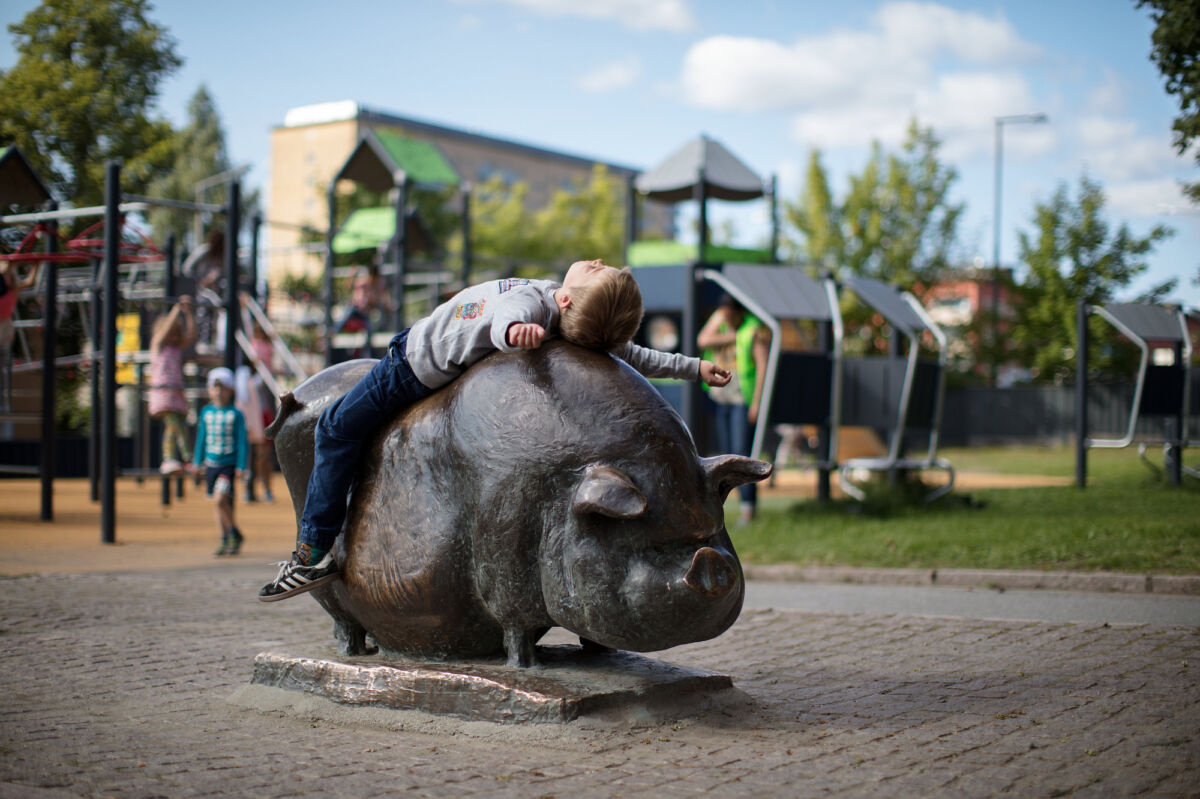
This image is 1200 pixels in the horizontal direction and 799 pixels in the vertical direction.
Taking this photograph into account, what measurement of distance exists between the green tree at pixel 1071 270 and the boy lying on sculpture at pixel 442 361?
28.8 metres

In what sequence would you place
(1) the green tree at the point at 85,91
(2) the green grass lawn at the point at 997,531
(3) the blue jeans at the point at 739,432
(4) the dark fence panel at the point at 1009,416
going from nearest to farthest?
1. (2) the green grass lawn at the point at 997,531
2. (3) the blue jeans at the point at 739,432
3. (1) the green tree at the point at 85,91
4. (4) the dark fence panel at the point at 1009,416

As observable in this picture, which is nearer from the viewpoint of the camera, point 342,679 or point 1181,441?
point 342,679

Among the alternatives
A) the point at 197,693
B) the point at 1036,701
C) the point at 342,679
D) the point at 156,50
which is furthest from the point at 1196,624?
the point at 156,50

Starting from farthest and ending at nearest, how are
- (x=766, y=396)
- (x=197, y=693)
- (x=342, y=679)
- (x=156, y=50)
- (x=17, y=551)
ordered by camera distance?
(x=156, y=50)
(x=766, y=396)
(x=17, y=551)
(x=197, y=693)
(x=342, y=679)

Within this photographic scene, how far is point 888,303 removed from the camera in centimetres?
1375

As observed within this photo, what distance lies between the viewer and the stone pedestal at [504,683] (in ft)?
14.6

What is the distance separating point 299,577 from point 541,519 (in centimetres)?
125

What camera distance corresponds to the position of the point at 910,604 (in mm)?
8125

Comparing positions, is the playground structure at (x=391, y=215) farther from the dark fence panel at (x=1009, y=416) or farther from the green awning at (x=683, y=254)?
the dark fence panel at (x=1009, y=416)

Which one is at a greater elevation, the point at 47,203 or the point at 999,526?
the point at 47,203

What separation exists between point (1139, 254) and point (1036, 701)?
2995cm

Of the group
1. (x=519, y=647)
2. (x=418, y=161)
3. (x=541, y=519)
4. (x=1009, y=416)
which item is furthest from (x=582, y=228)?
(x=541, y=519)

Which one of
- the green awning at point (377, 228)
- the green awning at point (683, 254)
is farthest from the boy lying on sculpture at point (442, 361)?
the green awning at point (377, 228)

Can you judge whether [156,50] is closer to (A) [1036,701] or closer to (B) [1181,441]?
(B) [1181,441]
